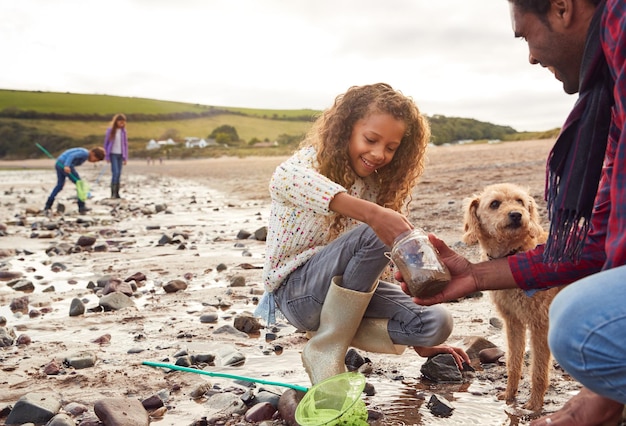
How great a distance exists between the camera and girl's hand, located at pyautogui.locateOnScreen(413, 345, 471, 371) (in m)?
4.41

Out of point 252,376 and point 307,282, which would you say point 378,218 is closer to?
point 307,282

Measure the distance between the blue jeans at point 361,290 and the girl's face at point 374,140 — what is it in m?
Answer: 0.53

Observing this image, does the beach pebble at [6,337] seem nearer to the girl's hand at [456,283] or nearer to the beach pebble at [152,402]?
the beach pebble at [152,402]

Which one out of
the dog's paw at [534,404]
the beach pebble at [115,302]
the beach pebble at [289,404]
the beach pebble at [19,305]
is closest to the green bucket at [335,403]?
the beach pebble at [289,404]

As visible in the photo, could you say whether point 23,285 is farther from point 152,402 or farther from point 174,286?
point 152,402

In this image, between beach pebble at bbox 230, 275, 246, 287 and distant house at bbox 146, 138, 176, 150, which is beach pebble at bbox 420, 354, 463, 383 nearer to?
beach pebble at bbox 230, 275, 246, 287

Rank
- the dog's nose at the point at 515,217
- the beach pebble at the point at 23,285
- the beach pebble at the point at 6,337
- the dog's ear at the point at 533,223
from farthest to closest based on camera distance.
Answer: the beach pebble at the point at 23,285
the beach pebble at the point at 6,337
the dog's ear at the point at 533,223
the dog's nose at the point at 515,217

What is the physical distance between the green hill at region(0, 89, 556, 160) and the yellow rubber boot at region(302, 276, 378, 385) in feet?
207

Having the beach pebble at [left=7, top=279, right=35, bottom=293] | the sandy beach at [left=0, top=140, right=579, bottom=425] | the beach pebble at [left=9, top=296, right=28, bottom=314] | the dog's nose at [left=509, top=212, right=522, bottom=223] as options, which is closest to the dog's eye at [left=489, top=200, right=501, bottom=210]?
the dog's nose at [left=509, top=212, right=522, bottom=223]

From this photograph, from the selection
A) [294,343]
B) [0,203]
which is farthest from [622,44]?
[0,203]

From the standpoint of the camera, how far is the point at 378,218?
3.58 m

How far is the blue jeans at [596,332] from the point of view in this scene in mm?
2135

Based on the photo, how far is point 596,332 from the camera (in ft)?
7.09

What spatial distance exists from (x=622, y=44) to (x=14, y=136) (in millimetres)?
88061
